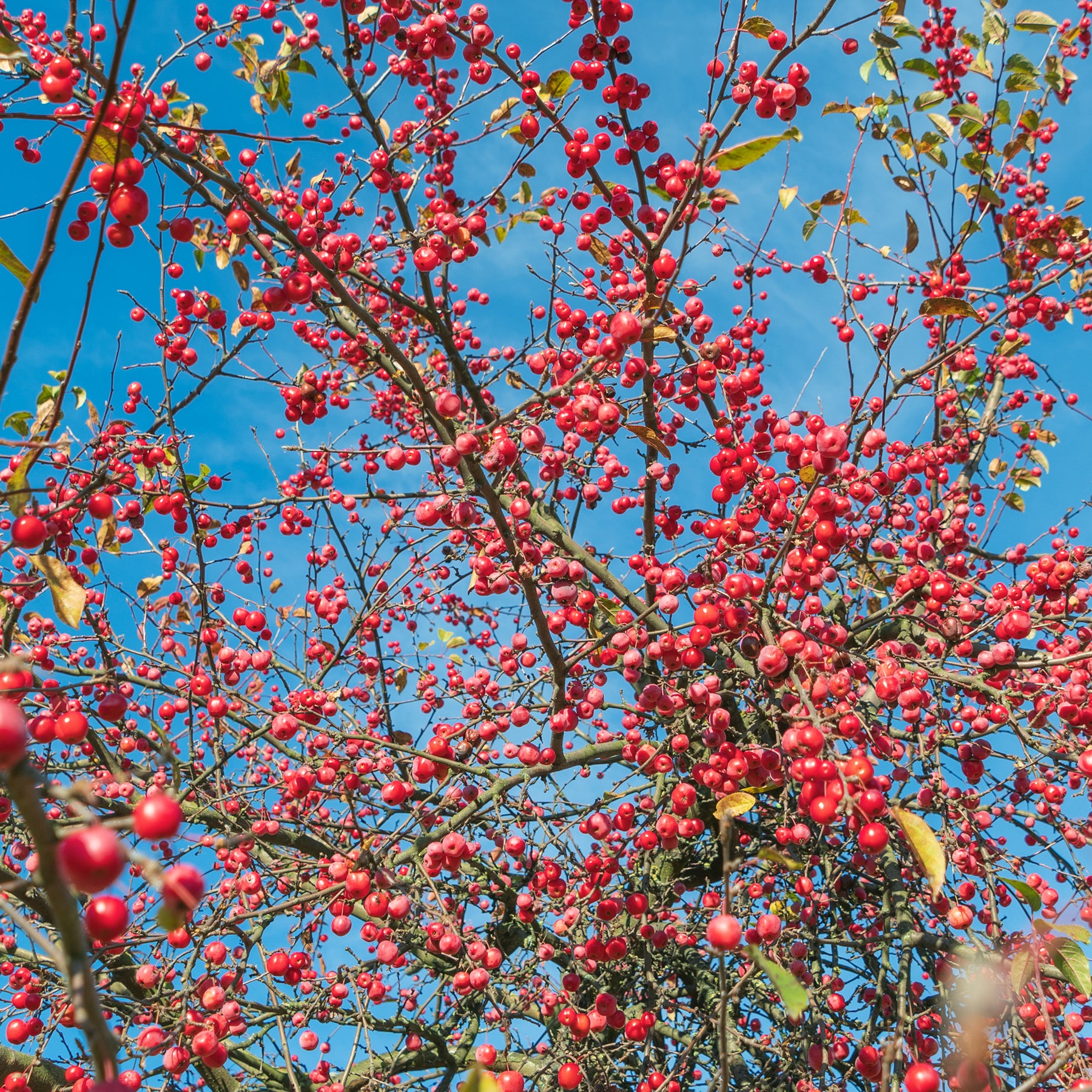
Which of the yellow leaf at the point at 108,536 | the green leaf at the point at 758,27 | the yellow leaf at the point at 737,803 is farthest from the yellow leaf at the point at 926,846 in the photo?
the yellow leaf at the point at 108,536

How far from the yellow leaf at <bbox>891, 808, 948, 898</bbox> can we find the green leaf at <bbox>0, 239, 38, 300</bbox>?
238 cm

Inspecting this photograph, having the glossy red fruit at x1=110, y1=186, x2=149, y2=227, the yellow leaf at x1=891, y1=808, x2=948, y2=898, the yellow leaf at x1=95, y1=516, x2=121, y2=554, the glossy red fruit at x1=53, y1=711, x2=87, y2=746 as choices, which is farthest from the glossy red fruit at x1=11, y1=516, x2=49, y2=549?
the yellow leaf at x1=891, y1=808, x2=948, y2=898

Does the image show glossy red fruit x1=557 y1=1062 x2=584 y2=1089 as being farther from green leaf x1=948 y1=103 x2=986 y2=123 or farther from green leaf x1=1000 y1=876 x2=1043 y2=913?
green leaf x1=948 y1=103 x2=986 y2=123

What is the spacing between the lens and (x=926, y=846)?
1.89m

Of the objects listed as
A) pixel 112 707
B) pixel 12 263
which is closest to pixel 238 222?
pixel 12 263

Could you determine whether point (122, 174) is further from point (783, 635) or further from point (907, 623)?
point (907, 623)

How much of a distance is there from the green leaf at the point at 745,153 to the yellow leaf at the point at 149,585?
367 cm

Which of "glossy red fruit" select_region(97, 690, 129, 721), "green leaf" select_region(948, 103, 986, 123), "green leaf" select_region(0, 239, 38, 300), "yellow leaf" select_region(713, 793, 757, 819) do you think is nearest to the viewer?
"green leaf" select_region(0, 239, 38, 300)

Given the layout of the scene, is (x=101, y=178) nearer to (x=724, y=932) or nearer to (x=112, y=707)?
(x=112, y=707)

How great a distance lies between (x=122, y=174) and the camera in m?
1.98

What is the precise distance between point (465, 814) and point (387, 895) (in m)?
0.48

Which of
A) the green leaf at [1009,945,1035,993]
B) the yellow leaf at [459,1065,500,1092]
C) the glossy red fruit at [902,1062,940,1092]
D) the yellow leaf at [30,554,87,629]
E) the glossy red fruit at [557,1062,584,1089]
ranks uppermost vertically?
the yellow leaf at [30,554,87,629]

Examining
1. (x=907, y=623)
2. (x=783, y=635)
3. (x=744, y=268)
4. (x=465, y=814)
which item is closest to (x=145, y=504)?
(x=465, y=814)

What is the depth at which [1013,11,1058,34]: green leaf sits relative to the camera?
4430 millimetres
